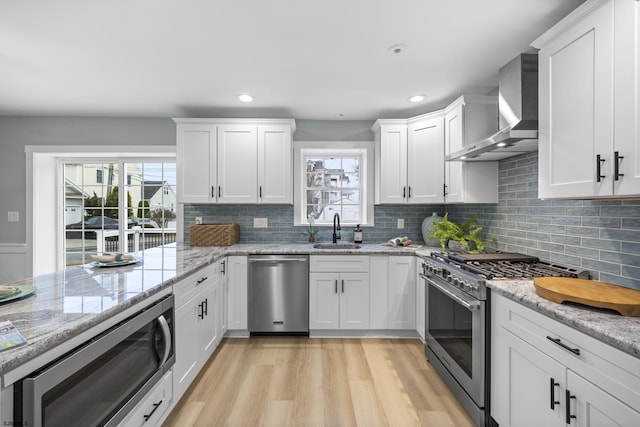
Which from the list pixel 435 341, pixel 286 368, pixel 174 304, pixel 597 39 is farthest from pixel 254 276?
pixel 597 39

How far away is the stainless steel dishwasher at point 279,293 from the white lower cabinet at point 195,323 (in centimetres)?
38

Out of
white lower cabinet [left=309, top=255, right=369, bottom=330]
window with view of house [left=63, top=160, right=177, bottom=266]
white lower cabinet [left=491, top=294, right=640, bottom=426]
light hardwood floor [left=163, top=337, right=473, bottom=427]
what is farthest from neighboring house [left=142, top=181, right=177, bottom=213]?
white lower cabinet [left=491, top=294, right=640, bottom=426]

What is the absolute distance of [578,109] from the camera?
1474 mm

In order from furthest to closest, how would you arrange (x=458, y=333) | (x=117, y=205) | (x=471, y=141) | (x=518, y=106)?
(x=117, y=205)
(x=471, y=141)
(x=458, y=333)
(x=518, y=106)

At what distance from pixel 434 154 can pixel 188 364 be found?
2.92 m

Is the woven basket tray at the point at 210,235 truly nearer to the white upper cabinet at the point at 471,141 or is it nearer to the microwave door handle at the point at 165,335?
the microwave door handle at the point at 165,335

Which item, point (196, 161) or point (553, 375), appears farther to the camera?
point (196, 161)

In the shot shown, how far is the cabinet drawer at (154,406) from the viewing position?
1393 mm

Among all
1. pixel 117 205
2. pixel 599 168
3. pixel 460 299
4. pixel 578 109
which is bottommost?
pixel 460 299

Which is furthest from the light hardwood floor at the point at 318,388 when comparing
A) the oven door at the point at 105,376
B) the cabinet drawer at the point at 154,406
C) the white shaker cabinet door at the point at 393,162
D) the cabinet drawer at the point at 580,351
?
the white shaker cabinet door at the point at 393,162

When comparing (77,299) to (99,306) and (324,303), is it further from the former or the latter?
(324,303)

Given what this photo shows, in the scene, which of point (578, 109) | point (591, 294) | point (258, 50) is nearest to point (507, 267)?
point (591, 294)

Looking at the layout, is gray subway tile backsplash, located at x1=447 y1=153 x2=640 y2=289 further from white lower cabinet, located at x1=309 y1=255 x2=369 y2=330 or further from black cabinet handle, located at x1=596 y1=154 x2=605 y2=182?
→ white lower cabinet, located at x1=309 y1=255 x2=369 y2=330

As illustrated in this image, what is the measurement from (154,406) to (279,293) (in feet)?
5.03
